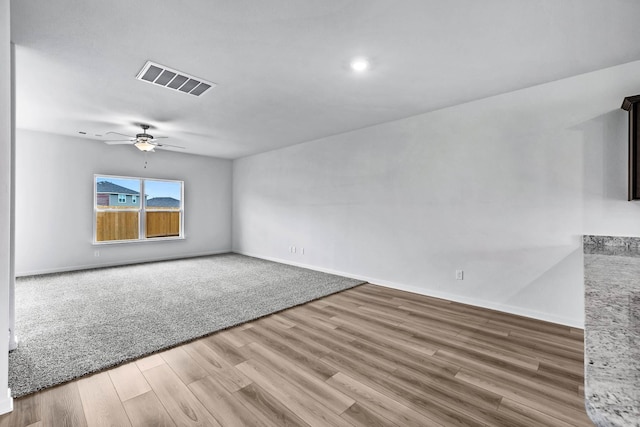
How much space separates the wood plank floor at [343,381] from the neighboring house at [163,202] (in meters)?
4.95

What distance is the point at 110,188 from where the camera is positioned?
5.95 m

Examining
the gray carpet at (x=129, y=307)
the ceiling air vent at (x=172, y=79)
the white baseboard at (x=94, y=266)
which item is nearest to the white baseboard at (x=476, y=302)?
the gray carpet at (x=129, y=307)

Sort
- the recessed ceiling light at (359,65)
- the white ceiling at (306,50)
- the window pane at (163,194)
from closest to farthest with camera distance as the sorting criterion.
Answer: the white ceiling at (306,50)
the recessed ceiling light at (359,65)
the window pane at (163,194)

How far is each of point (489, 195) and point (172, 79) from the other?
12.6 ft

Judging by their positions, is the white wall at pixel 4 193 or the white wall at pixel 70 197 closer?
the white wall at pixel 4 193

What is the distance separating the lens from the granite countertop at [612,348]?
17.9 inches

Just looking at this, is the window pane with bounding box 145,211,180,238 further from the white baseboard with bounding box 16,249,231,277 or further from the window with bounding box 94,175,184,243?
the white baseboard with bounding box 16,249,231,277

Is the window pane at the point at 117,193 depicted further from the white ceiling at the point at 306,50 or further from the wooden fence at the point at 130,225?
the white ceiling at the point at 306,50

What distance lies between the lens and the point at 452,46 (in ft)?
7.90

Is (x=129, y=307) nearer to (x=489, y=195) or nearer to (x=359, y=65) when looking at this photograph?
(x=359, y=65)

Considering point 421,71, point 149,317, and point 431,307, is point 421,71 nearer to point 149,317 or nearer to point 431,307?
point 431,307

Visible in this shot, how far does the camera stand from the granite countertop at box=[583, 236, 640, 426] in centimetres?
46

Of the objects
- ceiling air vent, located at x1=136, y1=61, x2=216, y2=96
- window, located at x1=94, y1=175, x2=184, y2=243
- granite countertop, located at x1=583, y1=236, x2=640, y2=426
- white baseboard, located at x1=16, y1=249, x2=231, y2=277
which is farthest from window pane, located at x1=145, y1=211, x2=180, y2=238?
granite countertop, located at x1=583, y1=236, x2=640, y2=426

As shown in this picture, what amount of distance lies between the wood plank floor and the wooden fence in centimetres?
473
